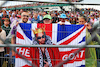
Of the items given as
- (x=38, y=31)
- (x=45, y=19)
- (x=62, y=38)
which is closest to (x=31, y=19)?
(x=45, y=19)

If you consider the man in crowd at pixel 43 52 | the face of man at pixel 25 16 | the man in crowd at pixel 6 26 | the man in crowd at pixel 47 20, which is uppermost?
the face of man at pixel 25 16

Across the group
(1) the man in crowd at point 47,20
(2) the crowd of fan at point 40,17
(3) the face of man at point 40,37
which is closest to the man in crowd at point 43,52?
(3) the face of man at point 40,37

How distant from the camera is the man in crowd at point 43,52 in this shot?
3348mm

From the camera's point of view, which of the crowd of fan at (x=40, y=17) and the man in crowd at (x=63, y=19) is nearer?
the crowd of fan at (x=40, y=17)

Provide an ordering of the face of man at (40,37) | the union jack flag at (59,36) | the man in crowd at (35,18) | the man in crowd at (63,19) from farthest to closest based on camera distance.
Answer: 1. the man in crowd at (35,18)
2. the man in crowd at (63,19)
3. the union jack flag at (59,36)
4. the face of man at (40,37)

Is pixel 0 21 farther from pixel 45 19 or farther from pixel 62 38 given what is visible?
pixel 62 38

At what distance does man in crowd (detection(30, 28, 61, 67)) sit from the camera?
11.0ft

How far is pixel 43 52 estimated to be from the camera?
3.38 meters

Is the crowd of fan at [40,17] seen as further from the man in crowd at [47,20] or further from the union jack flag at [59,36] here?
the union jack flag at [59,36]

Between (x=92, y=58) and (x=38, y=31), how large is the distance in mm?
1235

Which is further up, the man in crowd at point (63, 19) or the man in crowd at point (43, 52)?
the man in crowd at point (63, 19)

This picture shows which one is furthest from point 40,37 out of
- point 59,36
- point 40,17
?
point 40,17

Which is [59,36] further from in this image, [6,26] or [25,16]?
[6,26]

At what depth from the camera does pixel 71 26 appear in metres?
3.59
